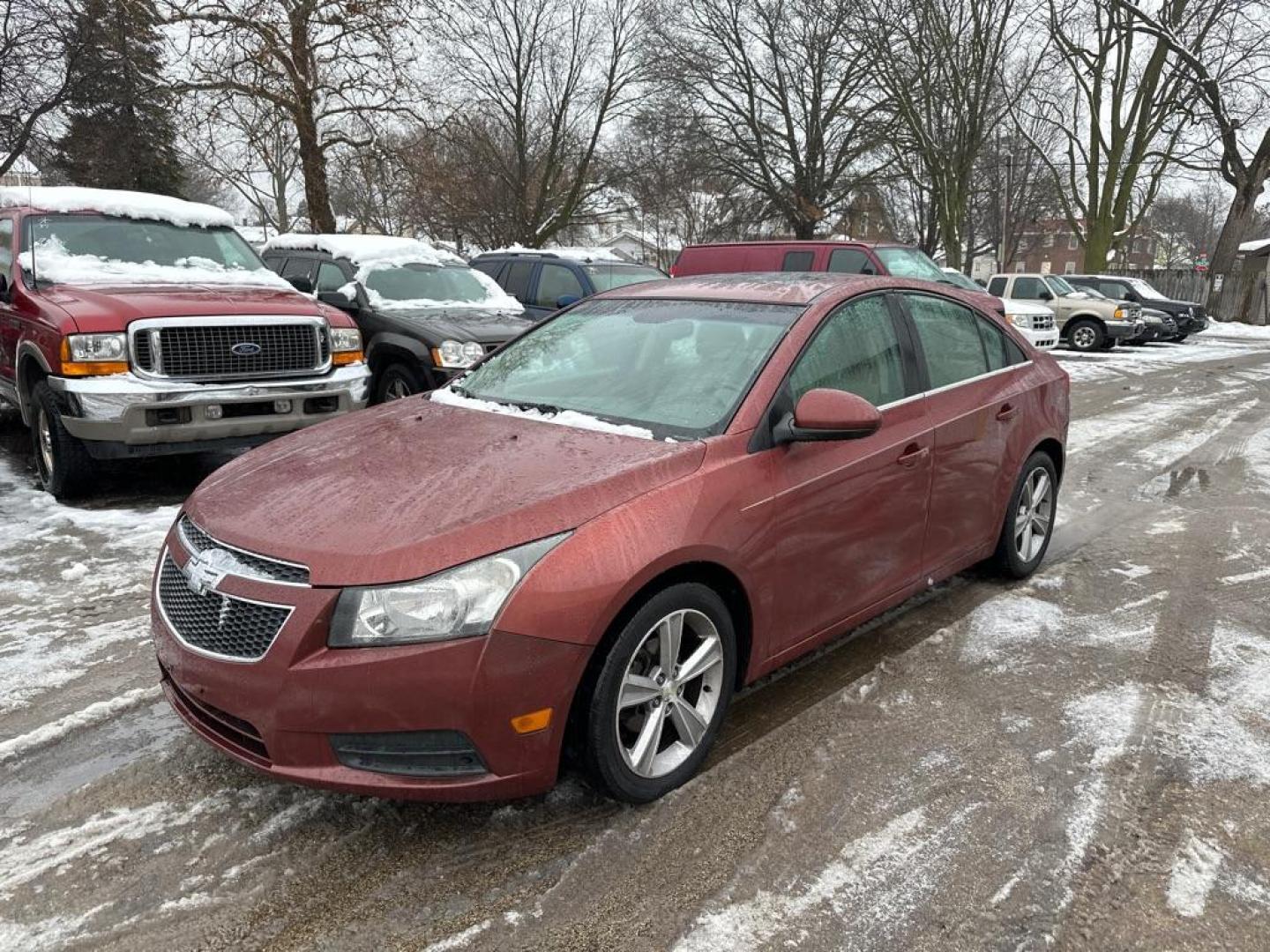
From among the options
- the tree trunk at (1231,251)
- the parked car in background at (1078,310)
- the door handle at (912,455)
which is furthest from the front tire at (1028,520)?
the tree trunk at (1231,251)

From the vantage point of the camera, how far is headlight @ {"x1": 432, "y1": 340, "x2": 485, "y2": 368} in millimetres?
7590

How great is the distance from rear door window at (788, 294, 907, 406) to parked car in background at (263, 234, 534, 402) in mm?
4388

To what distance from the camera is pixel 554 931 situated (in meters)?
2.27

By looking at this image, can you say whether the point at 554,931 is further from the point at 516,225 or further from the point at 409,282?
the point at 516,225

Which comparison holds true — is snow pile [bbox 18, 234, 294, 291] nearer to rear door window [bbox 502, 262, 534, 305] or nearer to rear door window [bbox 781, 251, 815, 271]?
rear door window [bbox 502, 262, 534, 305]

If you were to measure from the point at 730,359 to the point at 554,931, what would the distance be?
2.01 meters

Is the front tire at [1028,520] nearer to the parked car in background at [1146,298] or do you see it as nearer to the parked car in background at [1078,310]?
the parked car in background at [1078,310]

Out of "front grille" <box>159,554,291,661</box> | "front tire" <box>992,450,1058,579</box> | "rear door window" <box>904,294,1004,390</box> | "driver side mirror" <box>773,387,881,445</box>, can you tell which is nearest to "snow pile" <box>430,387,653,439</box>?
"driver side mirror" <box>773,387,881,445</box>

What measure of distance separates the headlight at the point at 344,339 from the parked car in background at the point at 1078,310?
644 inches

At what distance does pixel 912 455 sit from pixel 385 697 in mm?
2325

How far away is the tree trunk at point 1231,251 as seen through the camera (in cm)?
2939

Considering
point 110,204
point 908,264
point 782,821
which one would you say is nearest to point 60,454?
point 110,204

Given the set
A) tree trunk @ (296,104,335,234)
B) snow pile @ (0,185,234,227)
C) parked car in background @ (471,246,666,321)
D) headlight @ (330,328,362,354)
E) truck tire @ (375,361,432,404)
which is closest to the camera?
headlight @ (330,328,362,354)

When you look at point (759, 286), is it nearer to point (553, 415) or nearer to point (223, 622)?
point (553, 415)
